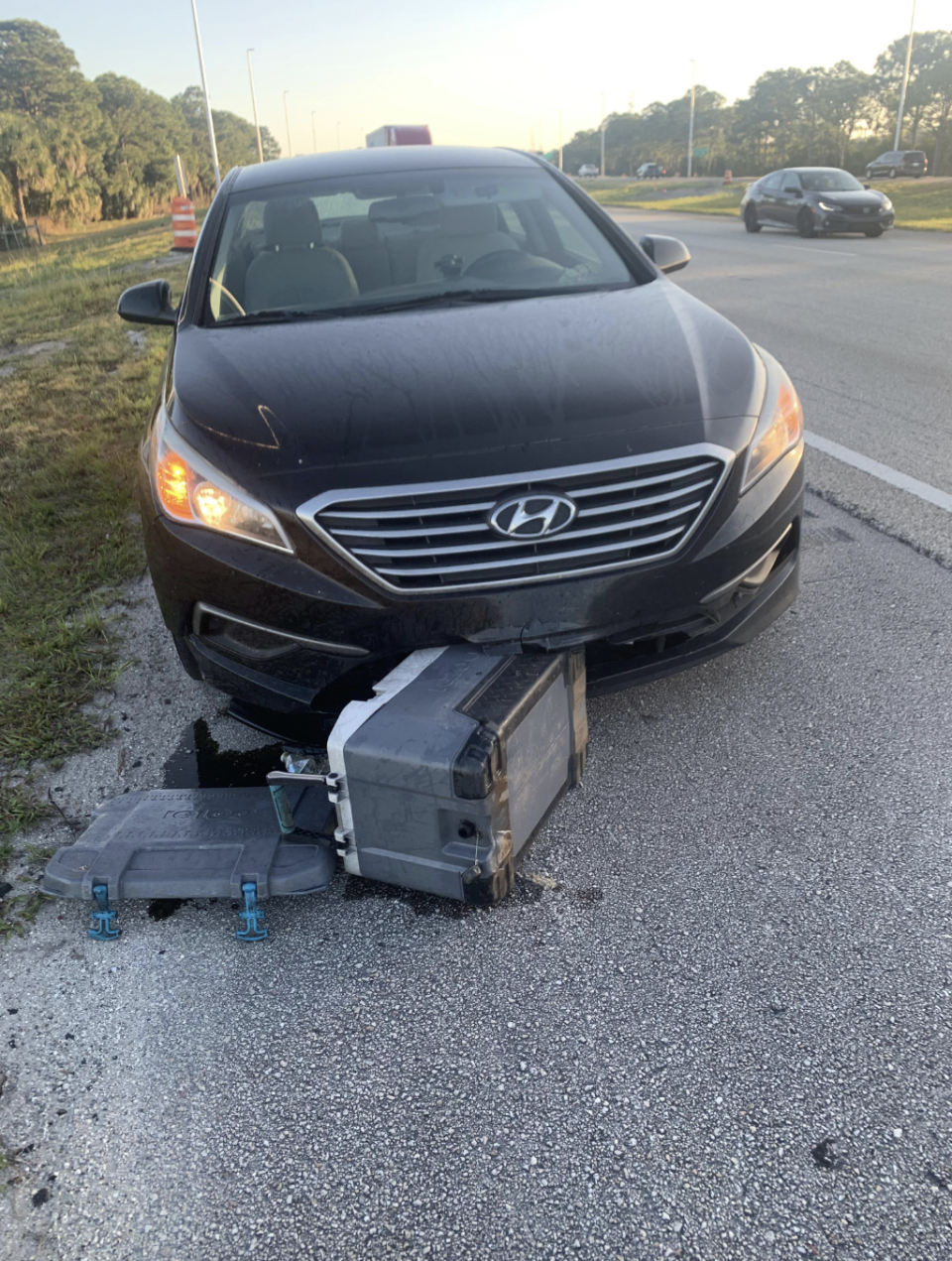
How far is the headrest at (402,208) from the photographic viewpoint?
143 inches

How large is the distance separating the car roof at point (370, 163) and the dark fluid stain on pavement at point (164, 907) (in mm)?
2928

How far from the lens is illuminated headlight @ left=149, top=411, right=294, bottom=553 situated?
2.22 meters

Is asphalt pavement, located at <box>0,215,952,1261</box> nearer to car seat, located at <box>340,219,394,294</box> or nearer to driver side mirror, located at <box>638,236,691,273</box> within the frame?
car seat, located at <box>340,219,394,294</box>

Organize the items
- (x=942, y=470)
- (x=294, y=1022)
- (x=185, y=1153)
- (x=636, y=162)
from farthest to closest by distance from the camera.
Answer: (x=636, y=162) → (x=942, y=470) → (x=294, y=1022) → (x=185, y=1153)

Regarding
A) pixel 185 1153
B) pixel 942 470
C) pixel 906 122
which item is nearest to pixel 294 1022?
pixel 185 1153

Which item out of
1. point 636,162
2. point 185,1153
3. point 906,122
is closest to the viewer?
point 185,1153

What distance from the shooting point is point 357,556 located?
85.9 inches

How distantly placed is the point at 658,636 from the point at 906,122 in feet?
251

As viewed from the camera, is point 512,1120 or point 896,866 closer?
point 512,1120

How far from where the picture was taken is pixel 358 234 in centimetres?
356

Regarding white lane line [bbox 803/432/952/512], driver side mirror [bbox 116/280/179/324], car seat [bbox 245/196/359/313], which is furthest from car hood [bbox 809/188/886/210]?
driver side mirror [bbox 116/280/179/324]

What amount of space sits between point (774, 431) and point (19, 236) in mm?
45437

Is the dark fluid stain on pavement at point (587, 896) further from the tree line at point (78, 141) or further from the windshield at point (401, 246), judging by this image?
the tree line at point (78, 141)

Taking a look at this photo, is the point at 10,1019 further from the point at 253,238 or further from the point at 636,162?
the point at 636,162
